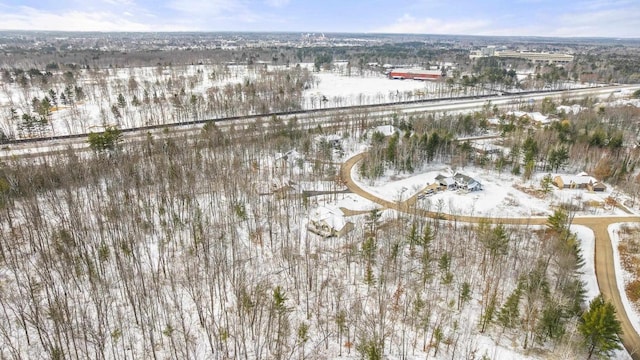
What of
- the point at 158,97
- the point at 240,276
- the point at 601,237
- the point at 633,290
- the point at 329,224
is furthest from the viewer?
the point at 158,97

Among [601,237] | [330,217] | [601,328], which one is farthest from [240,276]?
[601,237]

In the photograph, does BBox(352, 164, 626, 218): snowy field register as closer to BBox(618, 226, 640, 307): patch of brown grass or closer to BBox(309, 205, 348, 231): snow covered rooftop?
BBox(618, 226, 640, 307): patch of brown grass

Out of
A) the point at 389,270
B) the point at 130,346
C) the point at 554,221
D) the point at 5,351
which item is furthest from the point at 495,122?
the point at 5,351

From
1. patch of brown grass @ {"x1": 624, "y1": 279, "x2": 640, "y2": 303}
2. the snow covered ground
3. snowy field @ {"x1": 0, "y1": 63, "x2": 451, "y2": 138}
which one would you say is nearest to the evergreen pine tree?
the snow covered ground

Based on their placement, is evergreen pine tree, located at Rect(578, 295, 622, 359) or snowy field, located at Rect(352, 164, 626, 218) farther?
snowy field, located at Rect(352, 164, 626, 218)

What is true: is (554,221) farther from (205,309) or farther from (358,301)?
(205,309)

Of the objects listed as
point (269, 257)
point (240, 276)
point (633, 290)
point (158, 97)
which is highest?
point (158, 97)

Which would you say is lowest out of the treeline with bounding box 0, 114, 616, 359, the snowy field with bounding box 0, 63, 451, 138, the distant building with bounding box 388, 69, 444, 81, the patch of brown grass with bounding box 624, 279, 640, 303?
the patch of brown grass with bounding box 624, 279, 640, 303

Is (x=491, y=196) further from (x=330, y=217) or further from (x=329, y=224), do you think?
(x=329, y=224)

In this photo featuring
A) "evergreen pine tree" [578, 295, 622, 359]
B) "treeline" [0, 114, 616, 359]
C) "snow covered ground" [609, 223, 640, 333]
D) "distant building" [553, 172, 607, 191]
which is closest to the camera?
"evergreen pine tree" [578, 295, 622, 359]

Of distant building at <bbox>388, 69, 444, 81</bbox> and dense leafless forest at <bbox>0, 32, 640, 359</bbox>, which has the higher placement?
distant building at <bbox>388, 69, 444, 81</bbox>
